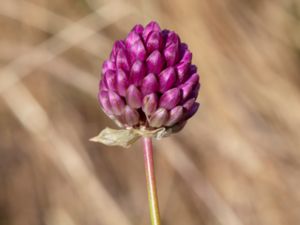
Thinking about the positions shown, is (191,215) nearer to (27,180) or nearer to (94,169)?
(94,169)

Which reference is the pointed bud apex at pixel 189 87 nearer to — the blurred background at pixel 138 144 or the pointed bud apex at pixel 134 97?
the pointed bud apex at pixel 134 97

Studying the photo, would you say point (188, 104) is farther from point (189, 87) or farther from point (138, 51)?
point (138, 51)

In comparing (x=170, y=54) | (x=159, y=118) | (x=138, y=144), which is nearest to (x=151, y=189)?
(x=159, y=118)

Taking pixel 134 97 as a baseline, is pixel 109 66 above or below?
above

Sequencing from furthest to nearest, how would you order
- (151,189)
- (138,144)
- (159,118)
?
1. (138,144)
2. (159,118)
3. (151,189)

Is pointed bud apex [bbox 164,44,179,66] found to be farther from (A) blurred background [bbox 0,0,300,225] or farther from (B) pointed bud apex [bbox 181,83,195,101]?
(A) blurred background [bbox 0,0,300,225]

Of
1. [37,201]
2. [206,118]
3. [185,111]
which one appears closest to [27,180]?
[37,201]
